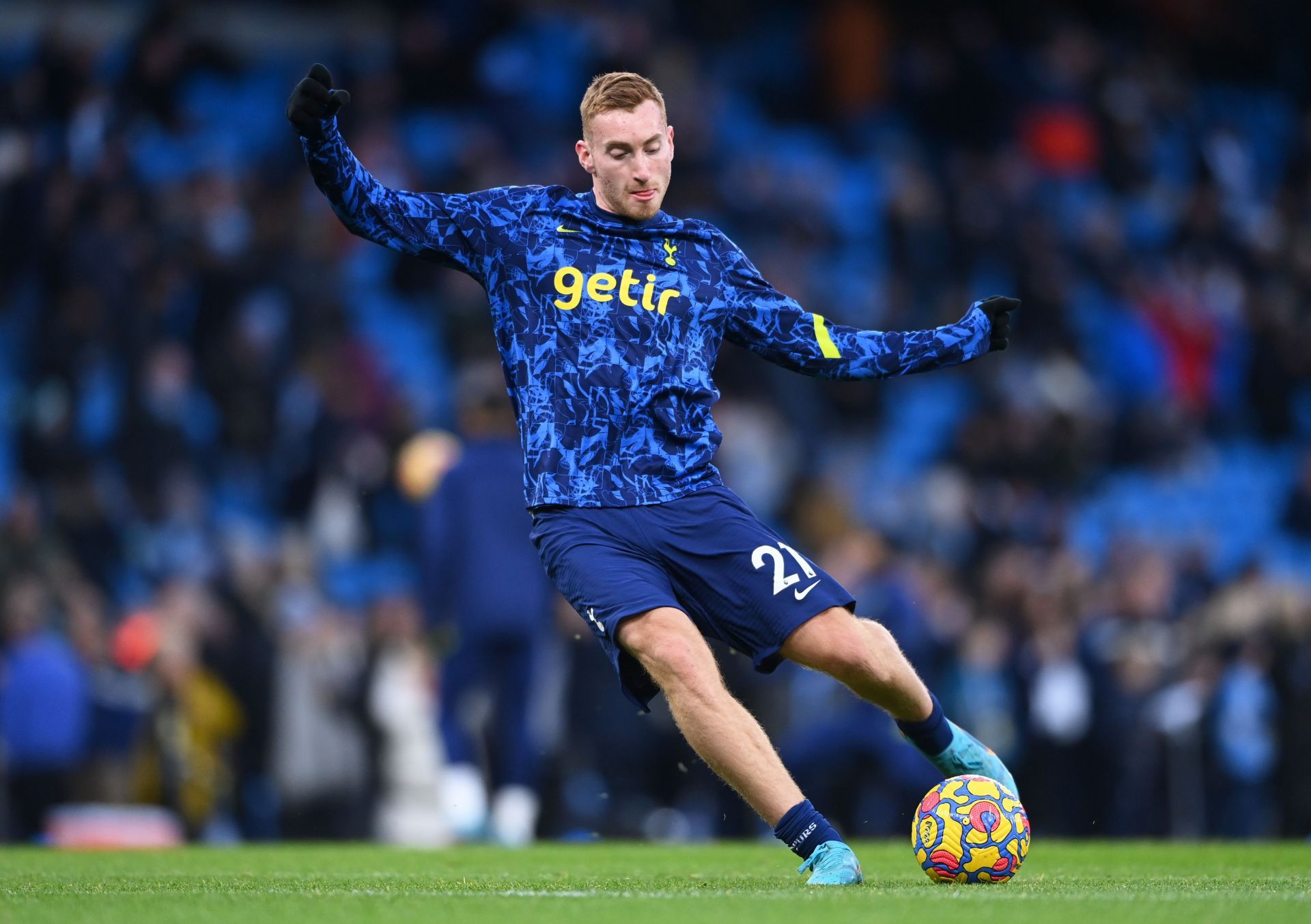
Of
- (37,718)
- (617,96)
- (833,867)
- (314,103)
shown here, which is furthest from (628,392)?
(37,718)

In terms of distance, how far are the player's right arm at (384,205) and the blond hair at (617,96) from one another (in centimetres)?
44

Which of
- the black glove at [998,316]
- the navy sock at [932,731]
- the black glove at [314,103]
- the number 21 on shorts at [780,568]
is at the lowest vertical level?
the navy sock at [932,731]

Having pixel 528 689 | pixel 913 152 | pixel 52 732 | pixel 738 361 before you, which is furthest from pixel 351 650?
pixel 913 152

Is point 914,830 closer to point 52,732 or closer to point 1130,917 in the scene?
point 1130,917

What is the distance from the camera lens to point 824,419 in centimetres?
1745

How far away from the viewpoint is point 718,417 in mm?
16344

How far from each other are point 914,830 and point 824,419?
11.1 m

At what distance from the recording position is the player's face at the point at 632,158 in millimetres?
6504

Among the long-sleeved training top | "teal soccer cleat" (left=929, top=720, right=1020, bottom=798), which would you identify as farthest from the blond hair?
"teal soccer cleat" (left=929, top=720, right=1020, bottom=798)

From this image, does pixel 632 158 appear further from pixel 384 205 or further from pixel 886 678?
pixel 886 678

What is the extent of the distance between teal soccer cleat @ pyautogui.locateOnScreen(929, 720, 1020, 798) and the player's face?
81.2 inches

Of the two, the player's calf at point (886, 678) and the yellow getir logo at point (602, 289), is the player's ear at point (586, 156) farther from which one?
the player's calf at point (886, 678)

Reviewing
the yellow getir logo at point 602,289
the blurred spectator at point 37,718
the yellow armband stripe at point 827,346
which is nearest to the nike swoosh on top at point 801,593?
the yellow armband stripe at point 827,346

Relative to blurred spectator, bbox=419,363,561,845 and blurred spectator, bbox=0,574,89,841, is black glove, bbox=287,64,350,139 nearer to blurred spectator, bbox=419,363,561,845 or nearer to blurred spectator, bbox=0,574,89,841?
blurred spectator, bbox=419,363,561,845
